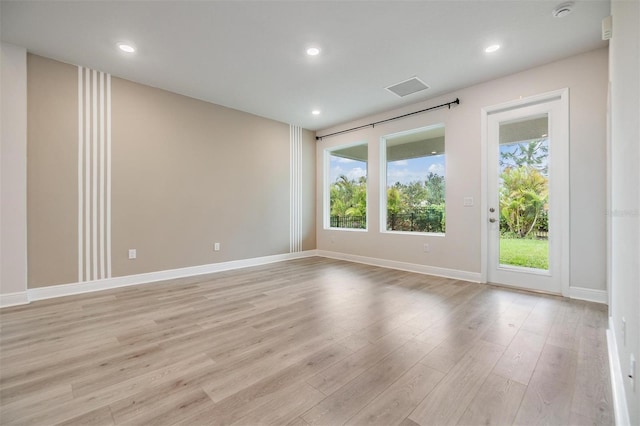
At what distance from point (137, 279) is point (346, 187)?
418 cm

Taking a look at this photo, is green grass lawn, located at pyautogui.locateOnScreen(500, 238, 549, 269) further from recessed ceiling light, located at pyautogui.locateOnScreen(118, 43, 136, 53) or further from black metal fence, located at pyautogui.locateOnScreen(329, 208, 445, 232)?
recessed ceiling light, located at pyautogui.locateOnScreen(118, 43, 136, 53)

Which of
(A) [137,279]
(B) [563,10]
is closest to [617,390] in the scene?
(B) [563,10]

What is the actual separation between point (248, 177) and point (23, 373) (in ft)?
12.7

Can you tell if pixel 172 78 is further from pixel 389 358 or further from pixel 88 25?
pixel 389 358

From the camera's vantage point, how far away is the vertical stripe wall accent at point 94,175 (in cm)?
347

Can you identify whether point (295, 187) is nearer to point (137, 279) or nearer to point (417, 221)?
point (417, 221)

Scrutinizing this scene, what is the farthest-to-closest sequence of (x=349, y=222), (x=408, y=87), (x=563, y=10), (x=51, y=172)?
1. (x=349, y=222)
2. (x=408, y=87)
3. (x=51, y=172)
4. (x=563, y=10)

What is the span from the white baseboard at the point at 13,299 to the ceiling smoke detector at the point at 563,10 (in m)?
6.11

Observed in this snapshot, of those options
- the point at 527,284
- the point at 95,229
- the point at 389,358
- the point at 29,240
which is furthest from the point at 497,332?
the point at 29,240

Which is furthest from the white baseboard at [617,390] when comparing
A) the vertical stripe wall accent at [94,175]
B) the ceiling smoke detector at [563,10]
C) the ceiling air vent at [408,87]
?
the vertical stripe wall accent at [94,175]

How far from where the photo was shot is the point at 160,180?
410cm

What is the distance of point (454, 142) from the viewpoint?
4.15 meters

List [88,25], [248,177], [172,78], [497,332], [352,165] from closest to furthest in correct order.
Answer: [497,332] < [88,25] < [172,78] < [248,177] < [352,165]

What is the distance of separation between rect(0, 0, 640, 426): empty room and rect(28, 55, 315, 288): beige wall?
3cm
